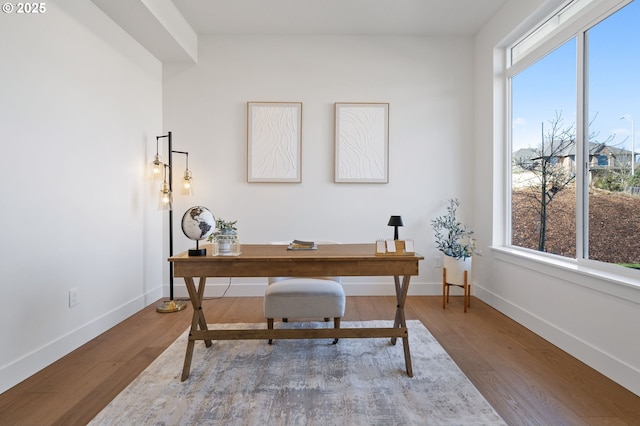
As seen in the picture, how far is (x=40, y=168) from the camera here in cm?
226

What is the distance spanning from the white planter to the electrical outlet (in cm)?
341

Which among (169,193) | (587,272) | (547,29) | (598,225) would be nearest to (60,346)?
(169,193)

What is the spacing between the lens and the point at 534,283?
9.62 ft

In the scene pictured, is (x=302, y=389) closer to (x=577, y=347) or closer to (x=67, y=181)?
(x=577, y=347)

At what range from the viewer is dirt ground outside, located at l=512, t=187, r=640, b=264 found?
2217 millimetres

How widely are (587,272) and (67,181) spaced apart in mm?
3799

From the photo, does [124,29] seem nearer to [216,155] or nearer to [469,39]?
[216,155]

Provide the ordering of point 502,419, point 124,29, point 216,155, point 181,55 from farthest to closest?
point 216,155 → point 181,55 → point 124,29 → point 502,419

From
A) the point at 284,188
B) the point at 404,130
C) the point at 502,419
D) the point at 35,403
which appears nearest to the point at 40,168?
the point at 35,403

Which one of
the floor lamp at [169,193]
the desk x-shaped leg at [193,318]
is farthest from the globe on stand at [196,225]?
the floor lamp at [169,193]

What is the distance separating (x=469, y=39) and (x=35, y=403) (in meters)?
5.07

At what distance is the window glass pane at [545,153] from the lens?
2.75m

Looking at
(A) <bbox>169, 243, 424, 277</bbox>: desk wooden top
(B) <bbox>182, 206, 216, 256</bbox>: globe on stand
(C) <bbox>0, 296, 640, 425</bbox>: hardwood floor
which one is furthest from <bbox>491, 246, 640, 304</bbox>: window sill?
(B) <bbox>182, 206, 216, 256</bbox>: globe on stand

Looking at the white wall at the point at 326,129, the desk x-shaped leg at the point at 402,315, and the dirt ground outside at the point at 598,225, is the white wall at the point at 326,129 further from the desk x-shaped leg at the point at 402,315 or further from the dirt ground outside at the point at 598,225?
the desk x-shaped leg at the point at 402,315
